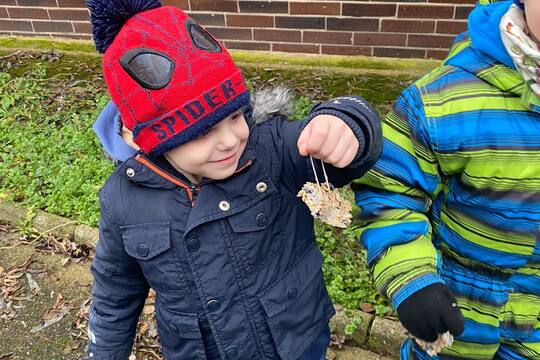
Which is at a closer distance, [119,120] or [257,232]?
[257,232]

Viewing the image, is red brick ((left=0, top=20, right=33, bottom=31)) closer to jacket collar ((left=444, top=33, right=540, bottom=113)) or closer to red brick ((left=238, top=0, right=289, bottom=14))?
red brick ((left=238, top=0, right=289, bottom=14))

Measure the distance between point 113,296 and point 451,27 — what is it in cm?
331

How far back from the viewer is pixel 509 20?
1327 mm

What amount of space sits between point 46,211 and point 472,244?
2858mm

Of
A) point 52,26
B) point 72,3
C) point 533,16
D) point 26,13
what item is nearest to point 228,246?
point 533,16

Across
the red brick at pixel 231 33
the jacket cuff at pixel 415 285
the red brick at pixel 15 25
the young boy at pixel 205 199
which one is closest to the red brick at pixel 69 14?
the red brick at pixel 15 25

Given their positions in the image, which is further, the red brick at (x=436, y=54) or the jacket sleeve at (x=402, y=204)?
the red brick at (x=436, y=54)

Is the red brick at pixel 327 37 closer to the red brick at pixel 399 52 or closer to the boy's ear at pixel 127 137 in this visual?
the red brick at pixel 399 52

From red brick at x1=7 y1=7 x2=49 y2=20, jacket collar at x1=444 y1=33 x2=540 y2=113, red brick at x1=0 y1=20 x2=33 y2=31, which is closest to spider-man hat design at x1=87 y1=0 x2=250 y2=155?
jacket collar at x1=444 y1=33 x2=540 y2=113

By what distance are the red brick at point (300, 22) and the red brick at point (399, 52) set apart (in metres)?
0.47

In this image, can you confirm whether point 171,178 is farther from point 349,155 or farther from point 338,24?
point 338,24

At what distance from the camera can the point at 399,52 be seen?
442 cm

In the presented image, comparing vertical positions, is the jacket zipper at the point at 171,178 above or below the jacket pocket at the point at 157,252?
above

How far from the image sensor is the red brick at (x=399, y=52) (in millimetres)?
4383
